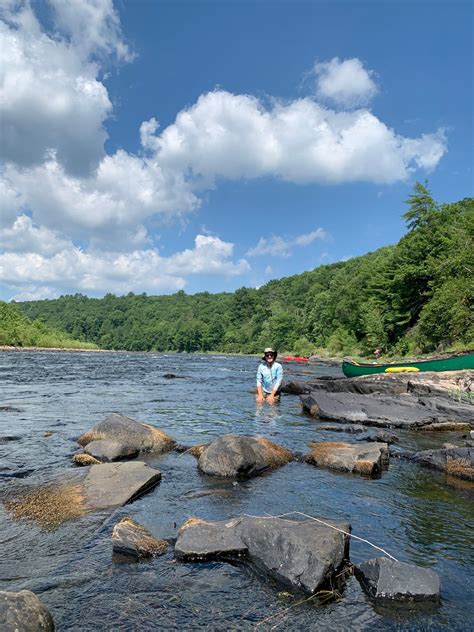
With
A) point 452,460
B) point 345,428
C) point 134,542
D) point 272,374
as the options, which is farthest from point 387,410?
point 134,542

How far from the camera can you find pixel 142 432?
10633mm

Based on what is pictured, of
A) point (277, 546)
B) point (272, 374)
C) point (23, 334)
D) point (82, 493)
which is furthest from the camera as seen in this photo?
point (23, 334)

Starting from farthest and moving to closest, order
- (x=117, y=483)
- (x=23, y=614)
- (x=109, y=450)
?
(x=109, y=450) < (x=117, y=483) < (x=23, y=614)

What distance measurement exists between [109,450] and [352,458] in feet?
17.3

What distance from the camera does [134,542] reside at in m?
5.33

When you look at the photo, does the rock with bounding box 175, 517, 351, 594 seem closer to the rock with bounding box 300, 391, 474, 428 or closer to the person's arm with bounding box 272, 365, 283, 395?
the person's arm with bounding box 272, 365, 283, 395

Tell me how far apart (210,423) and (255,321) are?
162 m

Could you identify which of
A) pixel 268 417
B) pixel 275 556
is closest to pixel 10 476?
pixel 275 556

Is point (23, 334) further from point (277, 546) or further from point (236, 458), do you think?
point (277, 546)

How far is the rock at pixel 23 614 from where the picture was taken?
3447 millimetres

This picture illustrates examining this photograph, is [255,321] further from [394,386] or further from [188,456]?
[188,456]

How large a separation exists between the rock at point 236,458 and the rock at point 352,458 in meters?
0.95

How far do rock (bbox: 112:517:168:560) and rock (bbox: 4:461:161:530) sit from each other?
124cm

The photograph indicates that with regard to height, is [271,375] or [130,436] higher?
[271,375]
